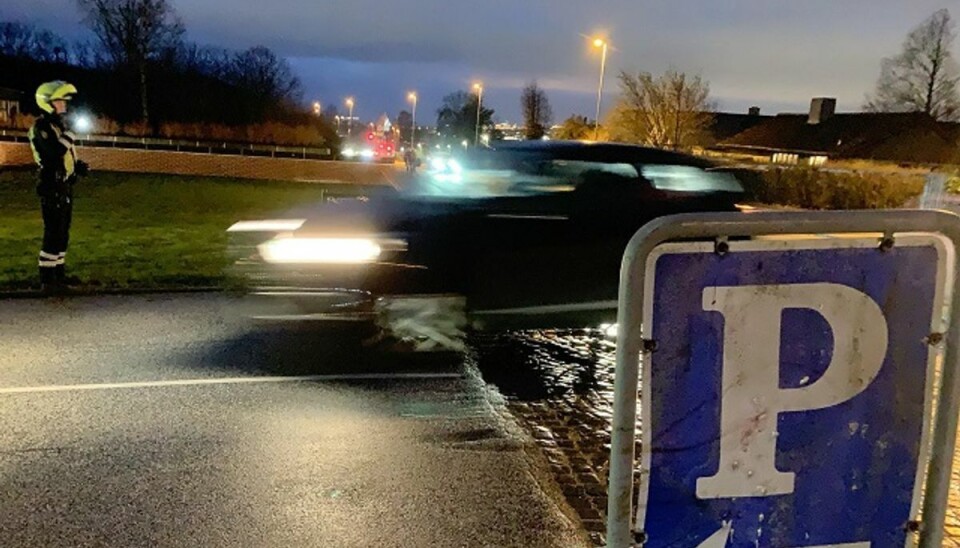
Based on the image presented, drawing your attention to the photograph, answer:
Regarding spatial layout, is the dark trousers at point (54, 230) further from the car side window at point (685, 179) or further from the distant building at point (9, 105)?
the distant building at point (9, 105)

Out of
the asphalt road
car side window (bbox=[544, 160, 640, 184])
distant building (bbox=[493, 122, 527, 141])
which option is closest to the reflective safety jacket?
the asphalt road

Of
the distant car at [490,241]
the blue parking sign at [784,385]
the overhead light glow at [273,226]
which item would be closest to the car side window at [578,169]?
the distant car at [490,241]

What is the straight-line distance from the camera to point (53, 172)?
909 centimetres

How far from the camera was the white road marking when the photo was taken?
237 inches

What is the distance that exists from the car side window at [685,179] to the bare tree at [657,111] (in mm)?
47296

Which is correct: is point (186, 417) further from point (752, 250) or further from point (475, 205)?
point (752, 250)

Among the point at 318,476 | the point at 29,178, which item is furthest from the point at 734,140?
the point at 318,476

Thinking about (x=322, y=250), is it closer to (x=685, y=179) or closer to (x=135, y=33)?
(x=685, y=179)

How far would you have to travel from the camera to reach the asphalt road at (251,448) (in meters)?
4.04

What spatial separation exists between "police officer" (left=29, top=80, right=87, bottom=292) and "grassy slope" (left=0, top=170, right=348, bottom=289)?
0.49m

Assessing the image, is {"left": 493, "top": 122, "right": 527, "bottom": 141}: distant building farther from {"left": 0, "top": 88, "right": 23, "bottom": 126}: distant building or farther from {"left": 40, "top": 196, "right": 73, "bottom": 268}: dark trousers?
{"left": 40, "top": 196, "right": 73, "bottom": 268}: dark trousers

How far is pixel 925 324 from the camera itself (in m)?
1.79

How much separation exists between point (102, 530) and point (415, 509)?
148cm

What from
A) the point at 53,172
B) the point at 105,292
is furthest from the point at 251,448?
the point at 53,172
